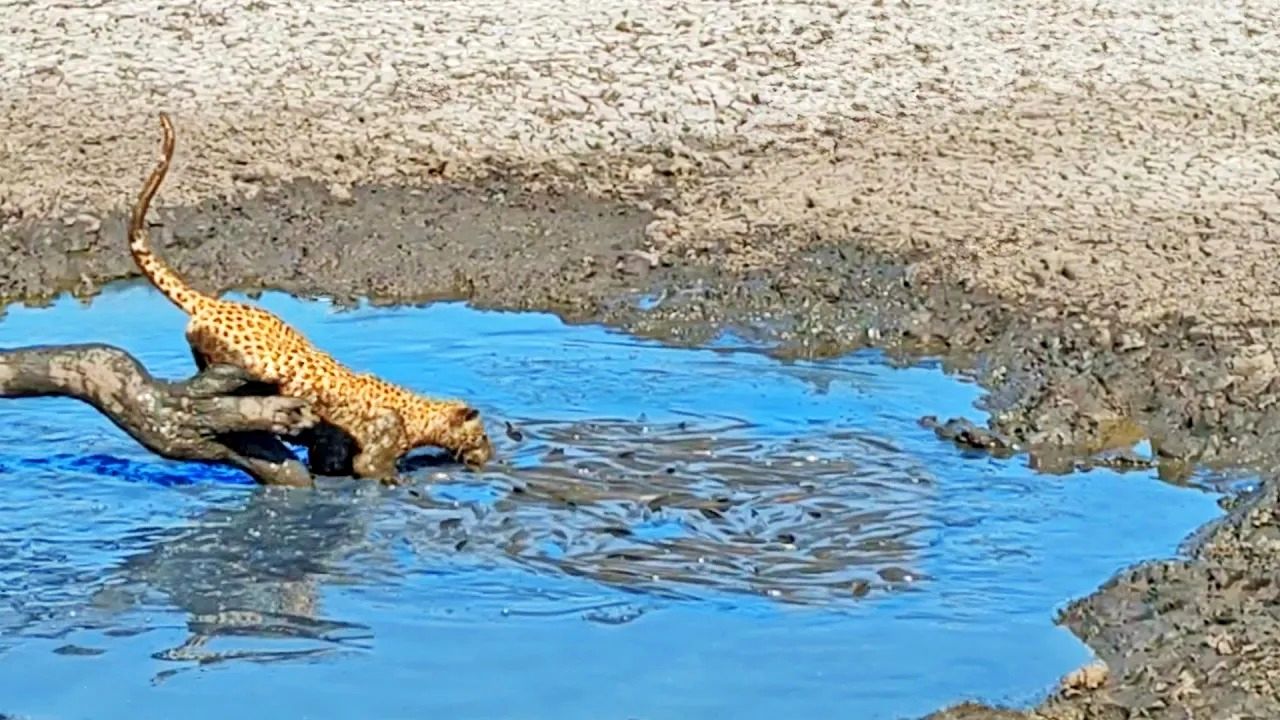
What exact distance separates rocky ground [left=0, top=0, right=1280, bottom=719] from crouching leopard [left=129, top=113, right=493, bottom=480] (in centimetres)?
195

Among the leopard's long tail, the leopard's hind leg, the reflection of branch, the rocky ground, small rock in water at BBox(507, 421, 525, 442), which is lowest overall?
the reflection of branch

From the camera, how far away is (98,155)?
11.8 meters

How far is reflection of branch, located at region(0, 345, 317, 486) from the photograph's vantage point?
7.52 meters

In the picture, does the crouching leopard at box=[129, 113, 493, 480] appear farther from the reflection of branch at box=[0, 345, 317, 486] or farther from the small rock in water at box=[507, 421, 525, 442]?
the small rock in water at box=[507, 421, 525, 442]

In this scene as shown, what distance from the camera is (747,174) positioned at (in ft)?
38.1

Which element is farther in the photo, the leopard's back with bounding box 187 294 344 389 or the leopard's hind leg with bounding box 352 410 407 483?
the leopard's hind leg with bounding box 352 410 407 483

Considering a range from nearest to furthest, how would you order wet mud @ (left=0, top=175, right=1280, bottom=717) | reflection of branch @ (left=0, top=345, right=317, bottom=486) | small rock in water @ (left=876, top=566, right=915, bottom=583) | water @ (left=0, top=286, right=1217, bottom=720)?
water @ (left=0, top=286, right=1217, bottom=720) → wet mud @ (left=0, top=175, right=1280, bottom=717) → small rock in water @ (left=876, top=566, right=915, bottom=583) → reflection of branch @ (left=0, top=345, right=317, bottom=486)

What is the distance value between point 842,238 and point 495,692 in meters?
4.85

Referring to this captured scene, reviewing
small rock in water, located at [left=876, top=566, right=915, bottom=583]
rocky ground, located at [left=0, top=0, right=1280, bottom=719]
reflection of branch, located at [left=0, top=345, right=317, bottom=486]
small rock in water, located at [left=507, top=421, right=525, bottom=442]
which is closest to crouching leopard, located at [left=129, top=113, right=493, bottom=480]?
reflection of branch, located at [left=0, top=345, right=317, bottom=486]

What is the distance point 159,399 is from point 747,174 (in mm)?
4638

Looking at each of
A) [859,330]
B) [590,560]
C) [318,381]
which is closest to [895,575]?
[590,560]

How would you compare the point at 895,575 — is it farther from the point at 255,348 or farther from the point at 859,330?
the point at 859,330

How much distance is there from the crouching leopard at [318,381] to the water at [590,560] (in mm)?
151

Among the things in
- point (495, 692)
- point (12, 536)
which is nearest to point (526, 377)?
point (12, 536)
